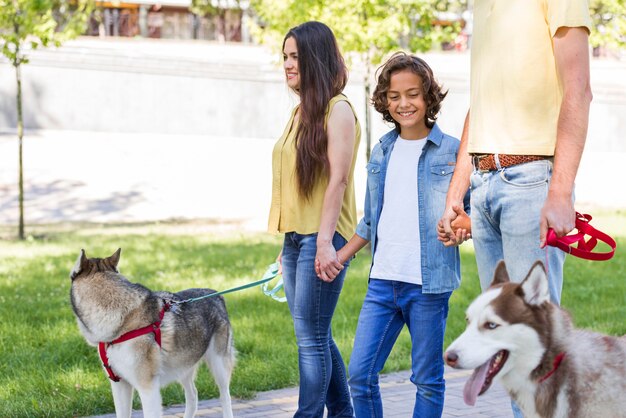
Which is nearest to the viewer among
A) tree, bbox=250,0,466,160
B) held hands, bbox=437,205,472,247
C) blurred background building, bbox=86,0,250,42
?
held hands, bbox=437,205,472,247

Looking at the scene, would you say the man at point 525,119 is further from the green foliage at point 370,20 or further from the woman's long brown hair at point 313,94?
the green foliage at point 370,20

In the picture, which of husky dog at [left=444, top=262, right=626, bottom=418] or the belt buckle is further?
the belt buckle

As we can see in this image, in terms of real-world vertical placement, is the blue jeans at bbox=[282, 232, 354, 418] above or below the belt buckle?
below

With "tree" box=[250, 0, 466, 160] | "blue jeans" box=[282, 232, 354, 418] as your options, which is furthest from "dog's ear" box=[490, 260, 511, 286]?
"tree" box=[250, 0, 466, 160]

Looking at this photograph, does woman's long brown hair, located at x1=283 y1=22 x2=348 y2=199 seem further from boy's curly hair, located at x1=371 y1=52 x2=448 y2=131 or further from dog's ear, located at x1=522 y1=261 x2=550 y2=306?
dog's ear, located at x1=522 y1=261 x2=550 y2=306

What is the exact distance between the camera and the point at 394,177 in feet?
15.1

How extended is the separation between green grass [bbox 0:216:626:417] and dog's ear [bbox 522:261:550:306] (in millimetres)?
A: 2334

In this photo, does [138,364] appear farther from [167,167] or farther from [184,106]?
[184,106]

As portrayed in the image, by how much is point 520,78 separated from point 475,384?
1.20m

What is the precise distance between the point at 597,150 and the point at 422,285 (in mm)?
29460

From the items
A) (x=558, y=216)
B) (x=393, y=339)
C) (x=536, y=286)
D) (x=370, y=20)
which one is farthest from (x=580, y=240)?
(x=370, y=20)

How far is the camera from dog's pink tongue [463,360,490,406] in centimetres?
327

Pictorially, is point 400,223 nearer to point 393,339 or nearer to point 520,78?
point 393,339

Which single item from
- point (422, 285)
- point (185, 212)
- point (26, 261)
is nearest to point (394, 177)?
point (422, 285)
